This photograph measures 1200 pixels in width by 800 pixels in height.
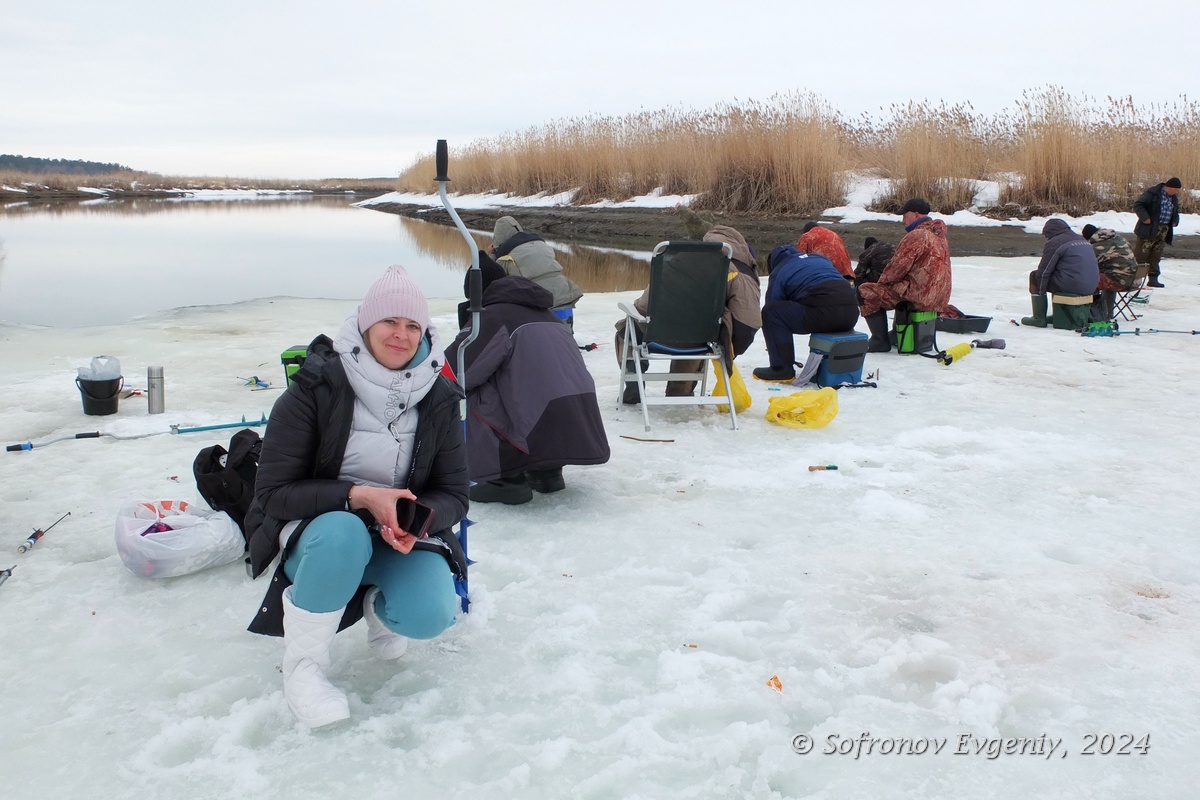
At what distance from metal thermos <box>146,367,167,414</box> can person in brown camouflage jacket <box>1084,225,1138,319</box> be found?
25.5 ft

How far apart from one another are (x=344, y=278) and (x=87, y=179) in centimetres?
5643

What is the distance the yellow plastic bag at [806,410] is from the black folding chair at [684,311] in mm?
267

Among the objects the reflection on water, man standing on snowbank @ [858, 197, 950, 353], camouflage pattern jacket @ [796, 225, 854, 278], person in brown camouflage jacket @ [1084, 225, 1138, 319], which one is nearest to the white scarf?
camouflage pattern jacket @ [796, 225, 854, 278]

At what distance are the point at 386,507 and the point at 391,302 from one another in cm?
51

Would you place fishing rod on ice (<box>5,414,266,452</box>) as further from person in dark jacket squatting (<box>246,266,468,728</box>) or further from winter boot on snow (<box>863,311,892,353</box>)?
winter boot on snow (<box>863,311,892,353</box>)

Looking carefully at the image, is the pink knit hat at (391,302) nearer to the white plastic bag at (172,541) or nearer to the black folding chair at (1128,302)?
the white plastic bag at (172,541)

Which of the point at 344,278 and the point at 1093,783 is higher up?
the point at 344,278

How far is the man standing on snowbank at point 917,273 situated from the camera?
7.09 metres

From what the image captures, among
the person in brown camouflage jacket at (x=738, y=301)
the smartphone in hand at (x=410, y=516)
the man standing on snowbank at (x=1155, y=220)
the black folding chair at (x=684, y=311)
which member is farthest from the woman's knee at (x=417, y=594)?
the man standing on snowbank at (x=1155, y=220)

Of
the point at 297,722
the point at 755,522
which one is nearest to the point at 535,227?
the point at 755,522

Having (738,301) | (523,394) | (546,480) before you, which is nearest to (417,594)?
(523,394)

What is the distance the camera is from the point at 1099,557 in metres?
3.43

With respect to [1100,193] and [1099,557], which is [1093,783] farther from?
[1100,193]

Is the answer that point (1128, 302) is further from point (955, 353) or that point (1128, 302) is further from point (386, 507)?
point (386, 507)
